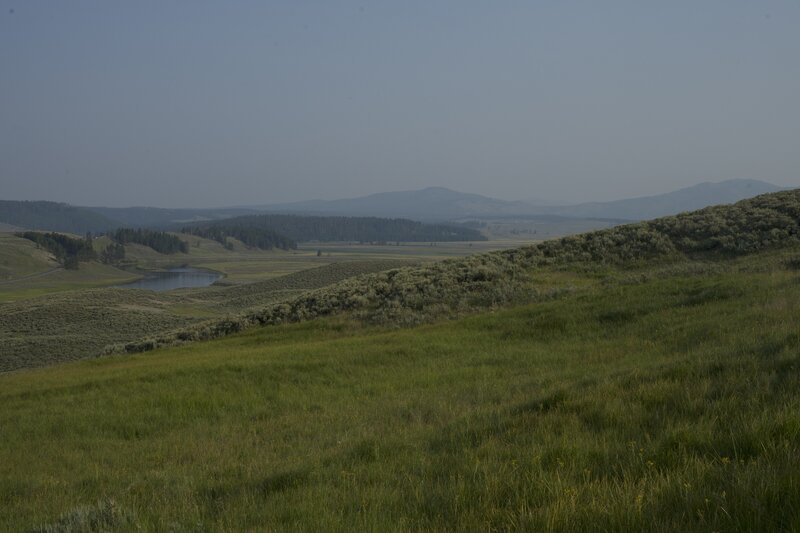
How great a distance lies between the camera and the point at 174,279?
456 ft

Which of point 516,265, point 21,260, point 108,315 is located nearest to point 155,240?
point 21,260

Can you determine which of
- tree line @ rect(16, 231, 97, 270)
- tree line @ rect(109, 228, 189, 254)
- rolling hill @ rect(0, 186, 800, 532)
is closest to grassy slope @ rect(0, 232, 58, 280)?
tree line @ rect(16, 231, 97, 270)

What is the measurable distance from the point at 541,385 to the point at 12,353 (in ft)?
150

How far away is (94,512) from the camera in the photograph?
523cm

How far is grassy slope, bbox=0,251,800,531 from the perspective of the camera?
13.8 ft

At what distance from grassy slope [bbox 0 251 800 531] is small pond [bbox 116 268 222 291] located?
4312 inches

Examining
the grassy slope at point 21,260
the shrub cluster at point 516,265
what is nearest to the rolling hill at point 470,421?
the shrub cluster at point 516,265

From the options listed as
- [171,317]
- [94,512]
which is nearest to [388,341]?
[94,512]

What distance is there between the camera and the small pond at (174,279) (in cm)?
12356

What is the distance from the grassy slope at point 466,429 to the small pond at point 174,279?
4312 inches

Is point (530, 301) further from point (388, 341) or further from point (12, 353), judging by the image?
point (12, 353)

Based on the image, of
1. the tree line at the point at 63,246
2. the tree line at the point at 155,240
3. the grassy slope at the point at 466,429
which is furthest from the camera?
the tree line at the point at 155,240

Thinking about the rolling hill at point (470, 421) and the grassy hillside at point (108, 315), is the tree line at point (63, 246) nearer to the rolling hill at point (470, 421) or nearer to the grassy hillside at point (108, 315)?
the grassy hillside at point (108, 315)

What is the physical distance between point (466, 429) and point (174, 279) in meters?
143
